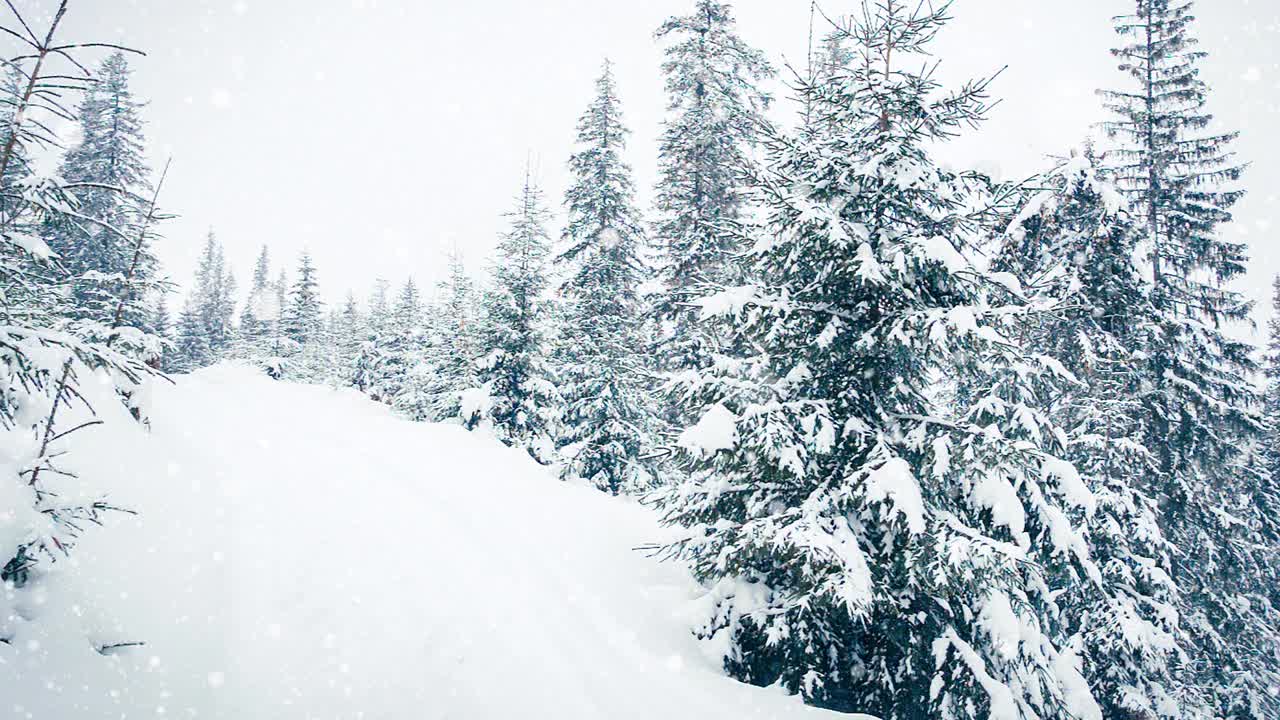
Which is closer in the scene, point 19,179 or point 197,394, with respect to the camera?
point 19,179

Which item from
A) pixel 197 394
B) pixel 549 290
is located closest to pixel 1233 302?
pixel 549 290

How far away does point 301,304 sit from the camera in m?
43.6

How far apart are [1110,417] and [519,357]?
657 inches

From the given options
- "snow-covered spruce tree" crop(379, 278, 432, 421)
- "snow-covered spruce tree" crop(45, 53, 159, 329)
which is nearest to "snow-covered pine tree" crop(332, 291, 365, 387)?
"snow-covered spruce tree" crop(379, 278, 432, 421)

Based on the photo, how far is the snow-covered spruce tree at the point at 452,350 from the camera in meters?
22.0

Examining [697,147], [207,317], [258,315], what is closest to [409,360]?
[258,315]

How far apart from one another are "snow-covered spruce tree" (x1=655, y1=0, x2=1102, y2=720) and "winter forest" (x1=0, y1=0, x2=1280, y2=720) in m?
0.05

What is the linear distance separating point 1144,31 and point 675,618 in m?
19.4

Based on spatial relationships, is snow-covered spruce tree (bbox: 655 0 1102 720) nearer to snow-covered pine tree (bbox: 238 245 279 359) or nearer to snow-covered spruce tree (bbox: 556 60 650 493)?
snow-covered spruce tree (bbox: 556 60 650 493)

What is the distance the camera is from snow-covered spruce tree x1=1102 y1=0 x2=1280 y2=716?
13.5 metres

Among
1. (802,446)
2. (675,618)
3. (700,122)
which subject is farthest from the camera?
(700,122)

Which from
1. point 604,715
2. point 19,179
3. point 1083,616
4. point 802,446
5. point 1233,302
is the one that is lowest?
point 1083,616

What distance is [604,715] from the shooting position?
5523 millimetres

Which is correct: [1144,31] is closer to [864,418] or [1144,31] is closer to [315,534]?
[864,418]
